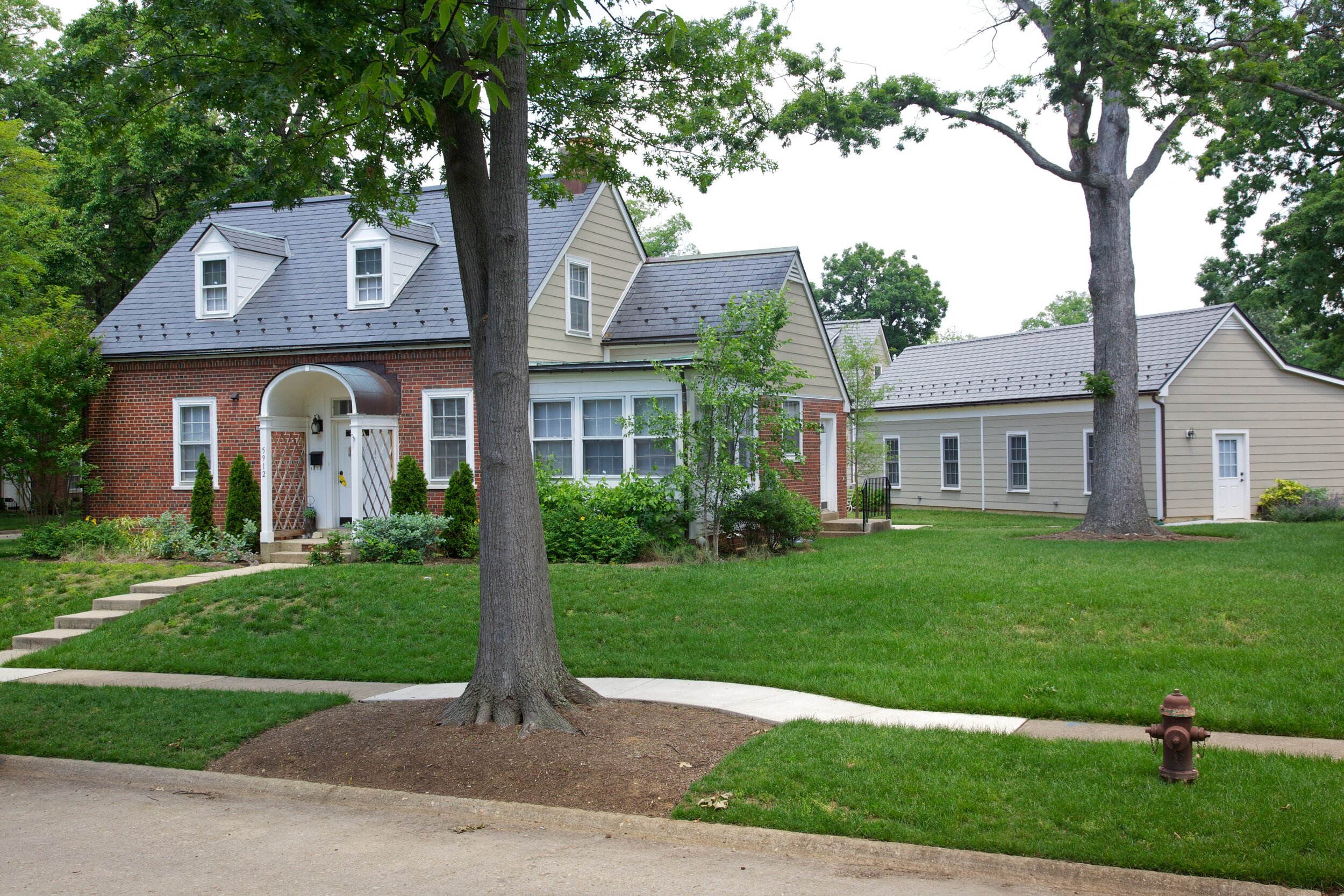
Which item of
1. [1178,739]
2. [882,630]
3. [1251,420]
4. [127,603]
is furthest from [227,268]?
[1251,420]

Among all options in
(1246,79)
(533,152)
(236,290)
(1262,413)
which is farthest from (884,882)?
(1262,413)

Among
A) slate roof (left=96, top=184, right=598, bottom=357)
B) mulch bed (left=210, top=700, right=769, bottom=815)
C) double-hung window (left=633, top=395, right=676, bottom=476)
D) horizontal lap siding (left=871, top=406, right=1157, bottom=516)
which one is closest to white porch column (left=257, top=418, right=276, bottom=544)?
slate roof (left=96, top=184, right=598, bottom=357)

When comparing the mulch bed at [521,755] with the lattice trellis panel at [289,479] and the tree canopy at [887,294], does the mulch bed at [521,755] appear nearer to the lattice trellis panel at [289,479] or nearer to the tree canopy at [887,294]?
the lattice trellis panel at [289,479]

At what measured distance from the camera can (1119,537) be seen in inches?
742

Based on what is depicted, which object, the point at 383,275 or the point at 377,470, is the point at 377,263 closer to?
the point at 383,275

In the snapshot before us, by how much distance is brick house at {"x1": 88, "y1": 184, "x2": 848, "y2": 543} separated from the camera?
61.0 feet

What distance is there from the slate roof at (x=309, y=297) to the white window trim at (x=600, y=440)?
8.60 ft

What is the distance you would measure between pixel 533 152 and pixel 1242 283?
84.2ft

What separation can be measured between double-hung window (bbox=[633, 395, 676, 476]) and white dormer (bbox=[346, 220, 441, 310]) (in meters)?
6.10

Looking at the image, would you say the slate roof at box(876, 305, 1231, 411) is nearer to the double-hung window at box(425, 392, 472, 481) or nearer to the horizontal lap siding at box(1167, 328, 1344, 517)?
the horizontal lap siding at box(1167, 328, 1344, 517)

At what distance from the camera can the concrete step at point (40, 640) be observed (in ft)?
41.6

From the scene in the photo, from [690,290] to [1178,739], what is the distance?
16.3 m

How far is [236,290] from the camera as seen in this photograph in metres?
21.5

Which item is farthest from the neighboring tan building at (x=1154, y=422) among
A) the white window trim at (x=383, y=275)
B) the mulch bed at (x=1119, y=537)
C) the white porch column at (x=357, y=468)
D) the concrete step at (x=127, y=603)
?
the concrete step at (x=127, y=603)
